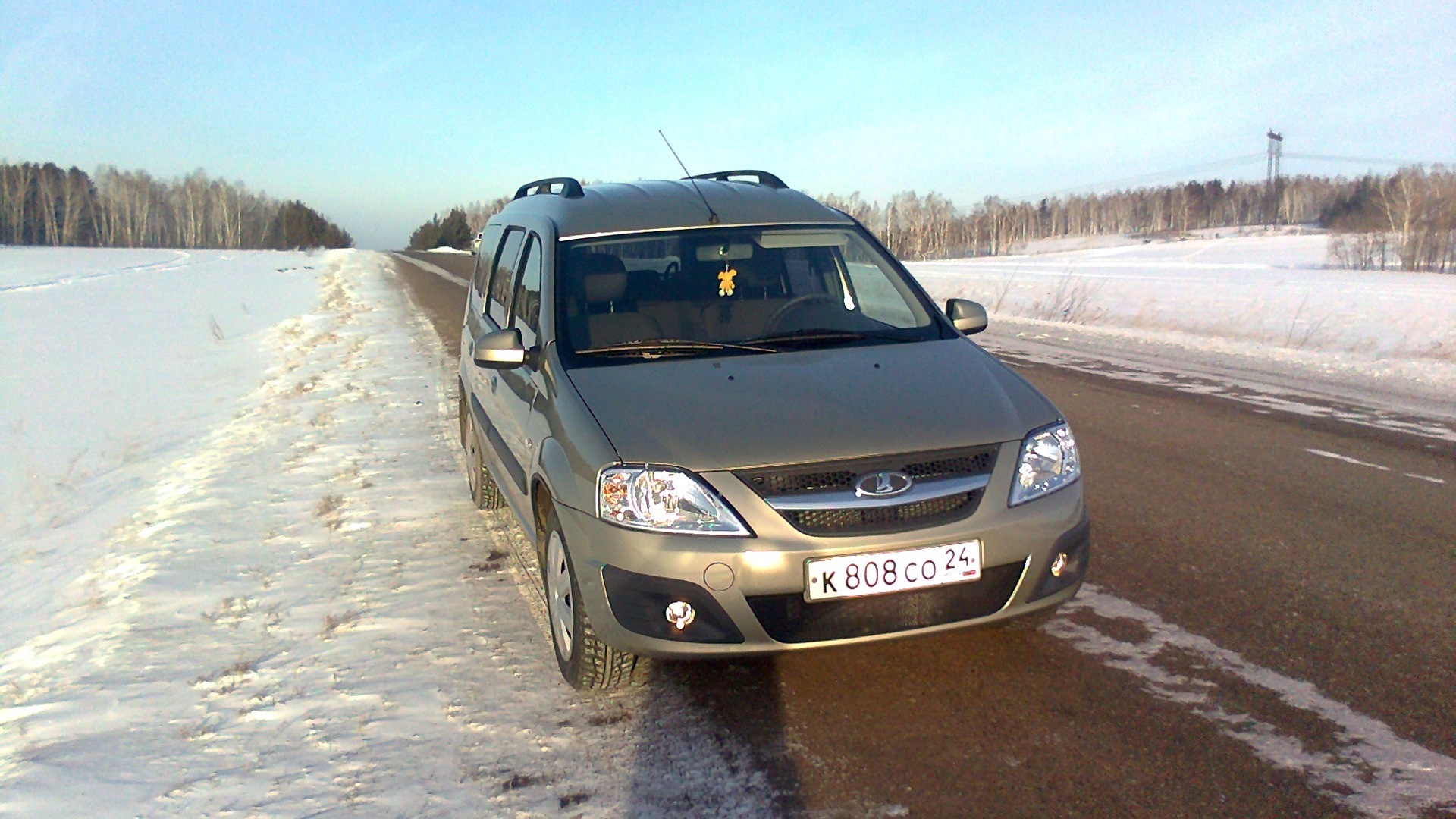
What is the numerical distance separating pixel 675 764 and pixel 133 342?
18.7 metres

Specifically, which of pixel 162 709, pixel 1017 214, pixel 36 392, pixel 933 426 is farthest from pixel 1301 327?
pixel 1017 214

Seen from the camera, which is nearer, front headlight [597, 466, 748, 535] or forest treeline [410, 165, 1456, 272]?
front headlight [597, 466, 748, 535]

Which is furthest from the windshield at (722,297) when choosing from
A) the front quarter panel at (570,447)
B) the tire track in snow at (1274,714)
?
the tire track in snow at (1274,714)

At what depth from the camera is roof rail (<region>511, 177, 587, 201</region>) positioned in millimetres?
5020

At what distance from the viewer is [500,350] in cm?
411

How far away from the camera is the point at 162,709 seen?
3467 millimetres

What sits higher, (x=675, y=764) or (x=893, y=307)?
(x=893, y=307)

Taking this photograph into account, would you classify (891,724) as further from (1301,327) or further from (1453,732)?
(1301,327)

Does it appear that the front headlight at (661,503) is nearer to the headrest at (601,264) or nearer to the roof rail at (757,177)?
the headrest at (601,264)

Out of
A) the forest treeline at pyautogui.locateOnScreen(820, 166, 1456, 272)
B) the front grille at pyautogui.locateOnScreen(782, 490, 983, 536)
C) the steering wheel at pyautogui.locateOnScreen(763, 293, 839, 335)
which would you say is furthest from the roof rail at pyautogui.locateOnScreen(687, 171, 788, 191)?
the forest treeline at pyautogui.locateOnScreen(820, 166, 1456, 272)

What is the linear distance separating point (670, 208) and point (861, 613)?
95.4 inches

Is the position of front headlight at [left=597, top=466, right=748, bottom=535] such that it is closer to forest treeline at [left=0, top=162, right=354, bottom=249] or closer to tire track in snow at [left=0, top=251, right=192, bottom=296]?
tire track in snow at [left=0, top=251, right=192, bottom=296]

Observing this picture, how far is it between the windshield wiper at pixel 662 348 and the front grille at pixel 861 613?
1.29 m

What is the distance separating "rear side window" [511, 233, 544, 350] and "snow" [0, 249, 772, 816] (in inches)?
46.1
